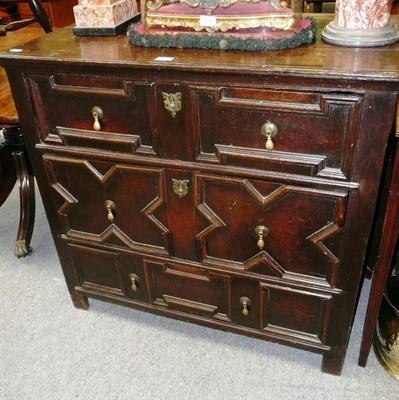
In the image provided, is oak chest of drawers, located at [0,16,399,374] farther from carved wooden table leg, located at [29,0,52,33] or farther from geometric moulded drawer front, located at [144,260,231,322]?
carved wooden table leg, located at [29,0,52,33]

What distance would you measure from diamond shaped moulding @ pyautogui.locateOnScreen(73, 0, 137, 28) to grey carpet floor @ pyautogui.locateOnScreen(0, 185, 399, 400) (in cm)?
101

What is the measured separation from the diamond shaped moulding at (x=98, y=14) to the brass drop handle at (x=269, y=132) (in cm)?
58

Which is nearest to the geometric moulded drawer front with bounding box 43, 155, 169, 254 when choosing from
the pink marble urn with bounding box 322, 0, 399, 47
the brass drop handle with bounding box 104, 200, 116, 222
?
the brass drop handle with bounding box 104, 200, 116, 222

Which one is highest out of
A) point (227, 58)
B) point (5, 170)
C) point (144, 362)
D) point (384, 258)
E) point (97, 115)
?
point (227, 58)

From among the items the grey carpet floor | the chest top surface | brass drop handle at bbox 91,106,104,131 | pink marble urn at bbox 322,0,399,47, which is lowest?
the grey carpet floor

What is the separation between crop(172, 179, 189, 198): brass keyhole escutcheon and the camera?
127cm

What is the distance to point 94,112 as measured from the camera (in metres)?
1.23

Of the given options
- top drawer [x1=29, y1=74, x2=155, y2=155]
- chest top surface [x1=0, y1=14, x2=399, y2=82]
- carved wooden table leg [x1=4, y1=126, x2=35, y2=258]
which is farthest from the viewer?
carved wooden table leg [x1=4, y1=126, x2=35, y2=258]

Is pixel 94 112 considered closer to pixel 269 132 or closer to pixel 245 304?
pixel 269 132

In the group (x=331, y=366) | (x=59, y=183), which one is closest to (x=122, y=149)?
(x=59, y=183)

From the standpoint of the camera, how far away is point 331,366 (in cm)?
147

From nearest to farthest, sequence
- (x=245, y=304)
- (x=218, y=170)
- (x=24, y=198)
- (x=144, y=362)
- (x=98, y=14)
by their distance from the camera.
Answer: (x=218, y=170)
(x=98, y=14)
(x=245, y=304)
(x=144, y=362)
(x=24, y=198)

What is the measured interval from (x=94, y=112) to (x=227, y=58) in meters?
0.38

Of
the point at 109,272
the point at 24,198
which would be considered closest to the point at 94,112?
the point at 109,272
